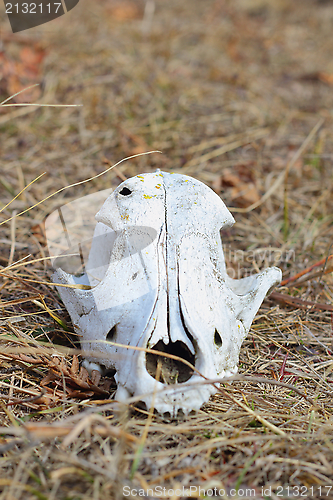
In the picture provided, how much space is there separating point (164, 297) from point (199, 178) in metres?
2.29

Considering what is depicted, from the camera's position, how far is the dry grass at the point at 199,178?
1.43m

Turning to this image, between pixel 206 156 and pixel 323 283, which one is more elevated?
pixel 206 156

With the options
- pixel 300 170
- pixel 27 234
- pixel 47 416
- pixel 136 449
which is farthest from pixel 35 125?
pixel 136 449

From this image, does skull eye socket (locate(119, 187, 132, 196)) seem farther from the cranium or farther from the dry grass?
the dry grass

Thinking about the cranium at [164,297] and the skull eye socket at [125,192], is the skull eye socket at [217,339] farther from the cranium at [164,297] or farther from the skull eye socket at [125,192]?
the skull eye socket at [125,192]

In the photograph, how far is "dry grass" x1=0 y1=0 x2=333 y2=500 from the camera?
143cm

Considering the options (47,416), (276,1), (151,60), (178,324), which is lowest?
(47,416)

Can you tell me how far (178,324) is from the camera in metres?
1.62

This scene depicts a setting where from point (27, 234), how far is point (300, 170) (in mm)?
2893

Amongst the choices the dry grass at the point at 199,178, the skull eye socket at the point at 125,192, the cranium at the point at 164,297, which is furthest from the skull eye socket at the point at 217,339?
the skull eye socket at the point at 125,192

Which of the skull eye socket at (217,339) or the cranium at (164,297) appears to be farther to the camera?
the skull eye socket at (217,339)

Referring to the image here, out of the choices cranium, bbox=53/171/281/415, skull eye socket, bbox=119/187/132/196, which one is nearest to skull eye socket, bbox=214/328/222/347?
cranium, bbox=53/171/281/415

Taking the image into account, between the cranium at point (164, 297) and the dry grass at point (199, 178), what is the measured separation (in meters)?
0.14

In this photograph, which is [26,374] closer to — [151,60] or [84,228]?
[84,228]
